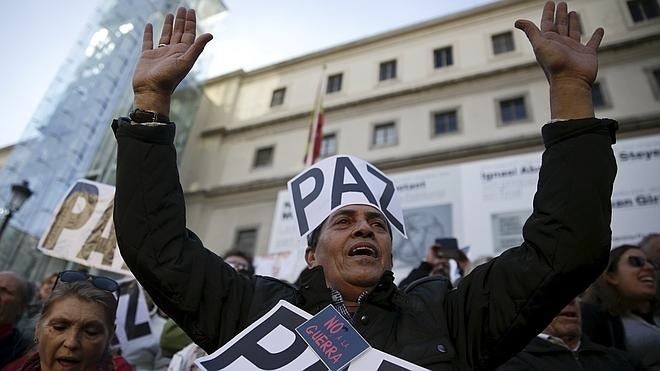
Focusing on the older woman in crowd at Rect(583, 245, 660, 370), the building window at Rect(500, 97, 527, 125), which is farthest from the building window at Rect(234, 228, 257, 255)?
the older woman in crowd at Rect(583, 245, 660, 370)

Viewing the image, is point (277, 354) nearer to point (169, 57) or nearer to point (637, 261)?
point (169, 57)

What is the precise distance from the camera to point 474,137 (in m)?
14.0

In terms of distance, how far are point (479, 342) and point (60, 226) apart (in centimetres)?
463

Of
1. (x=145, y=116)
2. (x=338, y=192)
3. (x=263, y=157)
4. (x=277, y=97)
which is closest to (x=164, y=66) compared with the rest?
(x=145, y=116)

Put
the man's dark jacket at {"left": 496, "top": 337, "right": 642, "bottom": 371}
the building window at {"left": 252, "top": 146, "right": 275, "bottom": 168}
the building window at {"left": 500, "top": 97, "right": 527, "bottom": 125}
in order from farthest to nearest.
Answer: the building window at {"left": 252, "top": 146, "right": 275, "bottom": 168}, the building window at {"left": 500, "top": 97, "right": 527, "bottom": 125}, the man's dark jacket at {"left": 496, "top": 337, "right": 642, "bottom": 371}

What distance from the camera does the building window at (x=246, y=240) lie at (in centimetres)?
1543

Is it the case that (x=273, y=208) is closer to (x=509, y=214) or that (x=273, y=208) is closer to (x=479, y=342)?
(x=509, y=214)

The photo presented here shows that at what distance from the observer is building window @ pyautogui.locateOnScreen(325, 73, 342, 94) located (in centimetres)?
1867

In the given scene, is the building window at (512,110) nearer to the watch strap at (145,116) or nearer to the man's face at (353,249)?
the man's face at (353,249)

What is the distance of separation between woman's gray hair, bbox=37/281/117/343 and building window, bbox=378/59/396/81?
1627 cm

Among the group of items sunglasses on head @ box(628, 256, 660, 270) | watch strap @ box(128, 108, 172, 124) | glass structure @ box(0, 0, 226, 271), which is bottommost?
watch strap @ box(128, 108, 172, 124)

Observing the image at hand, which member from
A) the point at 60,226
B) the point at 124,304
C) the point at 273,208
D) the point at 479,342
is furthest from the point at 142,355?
the point at 273,208

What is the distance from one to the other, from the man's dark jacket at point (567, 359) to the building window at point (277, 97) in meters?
17.7

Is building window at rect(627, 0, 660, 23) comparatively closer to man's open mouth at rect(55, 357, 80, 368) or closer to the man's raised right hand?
the man's raised right hand
